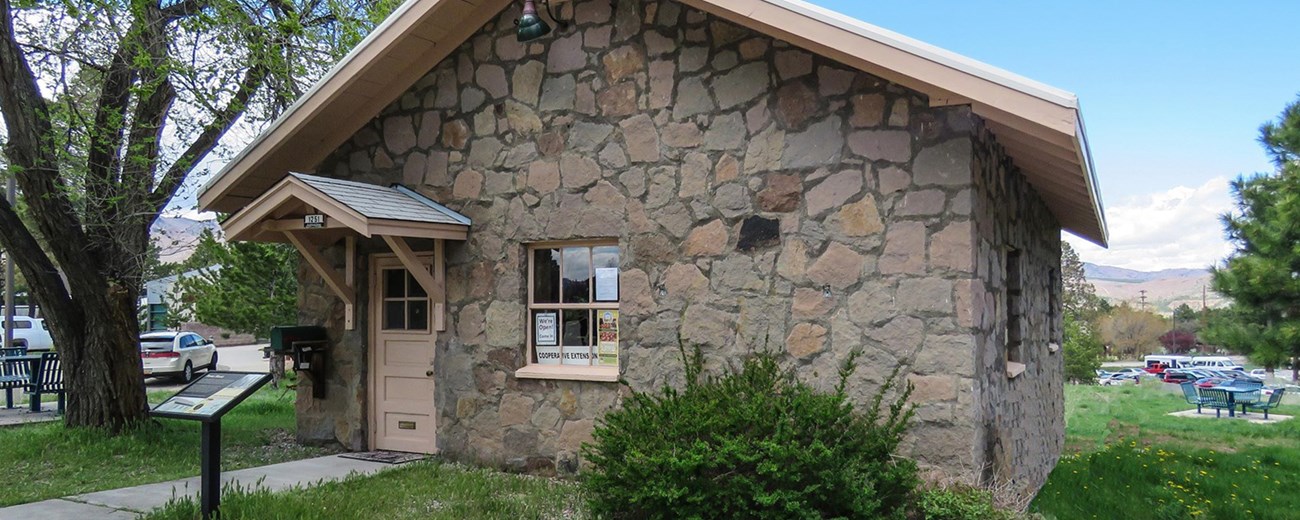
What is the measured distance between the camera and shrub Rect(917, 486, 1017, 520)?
5.88 m

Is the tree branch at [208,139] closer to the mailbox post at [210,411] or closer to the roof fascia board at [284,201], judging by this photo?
the roof fascia board at [284,201]

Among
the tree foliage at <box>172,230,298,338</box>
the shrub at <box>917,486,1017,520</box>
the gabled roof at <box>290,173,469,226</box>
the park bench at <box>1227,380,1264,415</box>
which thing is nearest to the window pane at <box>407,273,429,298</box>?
the gabled roof at <box>290,173,469,226</box>

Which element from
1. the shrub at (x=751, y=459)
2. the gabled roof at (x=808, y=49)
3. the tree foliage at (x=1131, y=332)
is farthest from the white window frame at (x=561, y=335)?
the tree foliage at (x=1131, y=332)

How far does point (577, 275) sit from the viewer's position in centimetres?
822

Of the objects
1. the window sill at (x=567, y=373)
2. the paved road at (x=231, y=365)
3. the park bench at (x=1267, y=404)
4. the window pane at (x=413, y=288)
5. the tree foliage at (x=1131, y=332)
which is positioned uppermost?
the window pane at (x=413, y=288)

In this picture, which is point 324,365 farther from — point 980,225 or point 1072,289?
point 1072,289

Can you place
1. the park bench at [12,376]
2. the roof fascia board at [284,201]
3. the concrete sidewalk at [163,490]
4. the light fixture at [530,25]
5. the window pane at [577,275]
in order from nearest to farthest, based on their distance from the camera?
the concrete sidewalk at [163,490] → the roof fascia board at [284,201] → the light fixture at [530,25] → the window pane at [577,275] → the park bench at [12,376]

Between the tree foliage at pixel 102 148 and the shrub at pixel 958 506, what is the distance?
8220mm

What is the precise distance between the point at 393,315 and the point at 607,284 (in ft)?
8.40

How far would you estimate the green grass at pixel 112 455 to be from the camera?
7.50 meters

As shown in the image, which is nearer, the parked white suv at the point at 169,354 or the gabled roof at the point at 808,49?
the gabled roof at the point at 808,49

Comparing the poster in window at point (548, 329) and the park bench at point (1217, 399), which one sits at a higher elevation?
the poster in window at point (548, 329)

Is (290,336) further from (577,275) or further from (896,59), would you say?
(896,59)

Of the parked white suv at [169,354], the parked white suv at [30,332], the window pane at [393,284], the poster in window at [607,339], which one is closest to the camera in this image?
the poster in window at [607,339]
